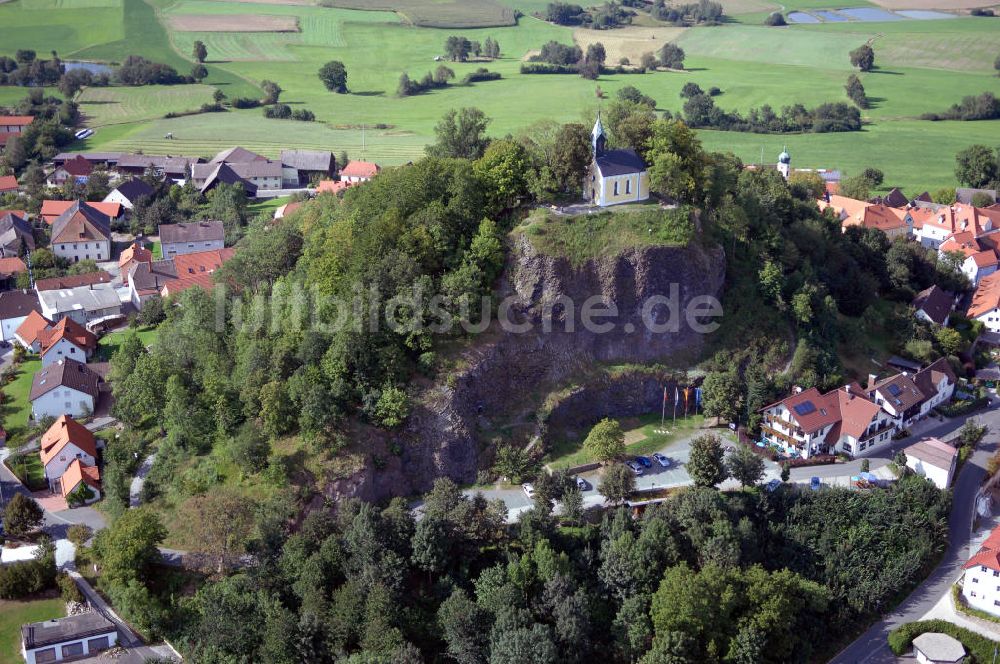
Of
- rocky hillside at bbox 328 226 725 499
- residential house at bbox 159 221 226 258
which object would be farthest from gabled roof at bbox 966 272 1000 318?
residential house at bbox 159 221 226 258

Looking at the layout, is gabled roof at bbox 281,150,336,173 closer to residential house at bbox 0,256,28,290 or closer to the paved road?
residential house at bbox 0,256,28,290

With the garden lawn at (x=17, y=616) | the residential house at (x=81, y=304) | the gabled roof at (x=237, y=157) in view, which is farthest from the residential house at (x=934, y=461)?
the gabled roof at (x=237, y=157)

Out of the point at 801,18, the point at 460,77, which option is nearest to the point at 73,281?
the point at 460,77

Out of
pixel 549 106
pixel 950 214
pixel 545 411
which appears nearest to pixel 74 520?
pixel 545 411

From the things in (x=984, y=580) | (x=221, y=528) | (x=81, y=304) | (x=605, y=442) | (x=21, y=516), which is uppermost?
(x=81, y=304)

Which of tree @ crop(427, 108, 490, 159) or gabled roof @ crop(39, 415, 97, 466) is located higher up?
tree @ crop(427, 108, 490, 159)

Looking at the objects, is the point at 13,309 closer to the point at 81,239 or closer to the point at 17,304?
the point at 17,304
